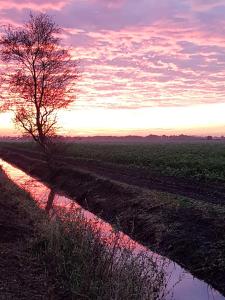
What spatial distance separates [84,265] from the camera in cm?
927

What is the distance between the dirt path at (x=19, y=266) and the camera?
820 centimetres

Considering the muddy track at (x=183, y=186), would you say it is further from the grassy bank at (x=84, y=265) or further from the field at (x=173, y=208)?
the grassy bank at (x=84, y=265)

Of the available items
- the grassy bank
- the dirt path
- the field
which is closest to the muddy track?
the field

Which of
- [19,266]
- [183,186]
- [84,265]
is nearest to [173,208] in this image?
[183,186]

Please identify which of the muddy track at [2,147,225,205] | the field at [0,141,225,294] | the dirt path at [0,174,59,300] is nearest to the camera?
the dirt path at [0,174,59,300]

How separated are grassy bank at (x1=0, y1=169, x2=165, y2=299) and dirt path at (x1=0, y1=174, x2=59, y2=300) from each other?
5 cm

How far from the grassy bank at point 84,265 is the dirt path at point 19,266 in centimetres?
5

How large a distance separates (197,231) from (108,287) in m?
5.82

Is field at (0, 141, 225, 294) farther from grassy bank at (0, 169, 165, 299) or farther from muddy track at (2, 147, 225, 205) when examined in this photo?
grassy bank at (0, 169, 165, 299)

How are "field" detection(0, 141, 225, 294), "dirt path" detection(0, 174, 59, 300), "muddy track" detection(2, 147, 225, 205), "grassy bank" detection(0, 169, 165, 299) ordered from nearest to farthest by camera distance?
"grassy bank" detection(0, 169, 165, 299) → "dirt path" detection(0, 174, 59, 300) → "field" detection(0, 141, 225, 294) → "muddy track" detection(2, 147, 225, 205)

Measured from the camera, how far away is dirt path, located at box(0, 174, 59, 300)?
26.9 ft

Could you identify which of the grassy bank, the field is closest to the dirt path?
the grassy bank

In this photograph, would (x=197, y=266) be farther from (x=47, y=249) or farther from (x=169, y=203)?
(x=169, y=203)

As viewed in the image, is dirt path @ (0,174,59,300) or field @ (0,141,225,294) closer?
dirt path @ (0,174,59,300)
